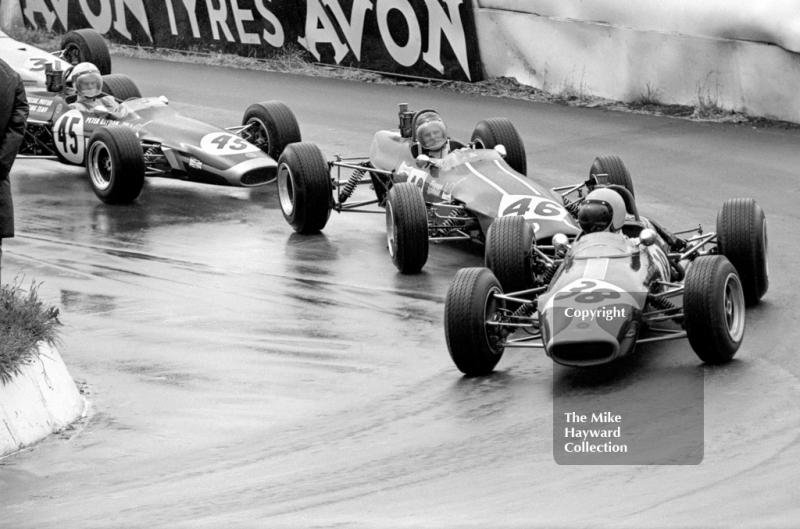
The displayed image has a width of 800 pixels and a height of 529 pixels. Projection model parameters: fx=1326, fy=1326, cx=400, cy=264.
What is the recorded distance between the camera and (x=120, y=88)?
16656 mm

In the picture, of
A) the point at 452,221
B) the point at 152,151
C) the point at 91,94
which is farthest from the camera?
the point at 91,94

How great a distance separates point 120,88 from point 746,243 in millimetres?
9382

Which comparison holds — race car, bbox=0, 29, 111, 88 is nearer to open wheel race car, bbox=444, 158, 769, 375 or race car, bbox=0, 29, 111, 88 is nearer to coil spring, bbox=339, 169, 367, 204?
coil spring, bbox=339, 169, 367, 204

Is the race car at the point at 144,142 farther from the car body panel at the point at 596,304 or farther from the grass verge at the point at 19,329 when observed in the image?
the car body panel at the point at 596,304

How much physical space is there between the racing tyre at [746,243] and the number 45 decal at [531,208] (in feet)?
5.45

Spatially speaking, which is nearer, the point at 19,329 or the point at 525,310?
the point at 19,329

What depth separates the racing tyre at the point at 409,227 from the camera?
1137 cm

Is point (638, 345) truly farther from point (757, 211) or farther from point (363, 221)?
point (363, 221)

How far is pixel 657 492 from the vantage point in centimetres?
639

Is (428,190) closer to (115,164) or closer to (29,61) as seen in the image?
(115,164)

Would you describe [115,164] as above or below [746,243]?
below

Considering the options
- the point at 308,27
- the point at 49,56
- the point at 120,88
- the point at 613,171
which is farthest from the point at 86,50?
the point at 613,171

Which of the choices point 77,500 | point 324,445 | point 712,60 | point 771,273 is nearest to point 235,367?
point 324,445

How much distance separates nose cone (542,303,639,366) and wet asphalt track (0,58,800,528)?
0.76 ft
